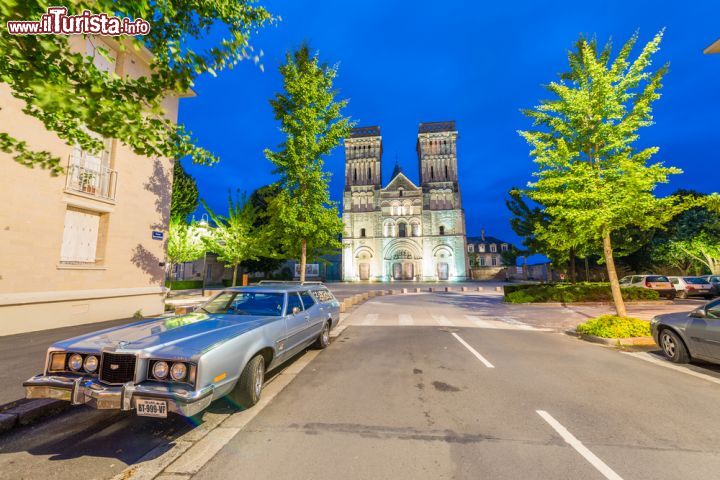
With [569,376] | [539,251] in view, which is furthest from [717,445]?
[539,251]

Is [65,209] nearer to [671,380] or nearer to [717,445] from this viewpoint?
[717,445]

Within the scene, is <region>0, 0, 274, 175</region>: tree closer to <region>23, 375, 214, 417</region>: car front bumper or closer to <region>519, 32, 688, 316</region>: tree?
<region>23, 375, 214, 417</region>: car front bumper

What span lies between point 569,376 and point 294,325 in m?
4.80

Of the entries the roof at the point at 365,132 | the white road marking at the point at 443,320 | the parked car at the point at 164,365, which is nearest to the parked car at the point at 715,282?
the white road marking at the point at 443,320

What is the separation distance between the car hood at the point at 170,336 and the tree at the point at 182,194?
67.3ft

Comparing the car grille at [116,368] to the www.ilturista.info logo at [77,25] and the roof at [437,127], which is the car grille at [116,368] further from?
the roof at [437,127]

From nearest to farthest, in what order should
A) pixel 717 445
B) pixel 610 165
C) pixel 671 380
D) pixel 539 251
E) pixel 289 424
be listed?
pixel 717 445 → pixel 289 424 → pixel 671 380 → pixel 610 165 → pixel 539 251

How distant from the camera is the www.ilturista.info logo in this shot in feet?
10.3

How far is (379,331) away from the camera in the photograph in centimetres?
931

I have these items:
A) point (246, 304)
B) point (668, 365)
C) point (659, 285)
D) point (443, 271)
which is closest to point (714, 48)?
point (659, 285)

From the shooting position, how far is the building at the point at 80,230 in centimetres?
761

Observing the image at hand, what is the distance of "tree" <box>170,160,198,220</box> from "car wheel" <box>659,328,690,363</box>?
25.2m

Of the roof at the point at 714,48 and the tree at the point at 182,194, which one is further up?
the roof at the point at 714,48

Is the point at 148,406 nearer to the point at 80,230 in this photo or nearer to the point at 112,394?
the point at 112,394
